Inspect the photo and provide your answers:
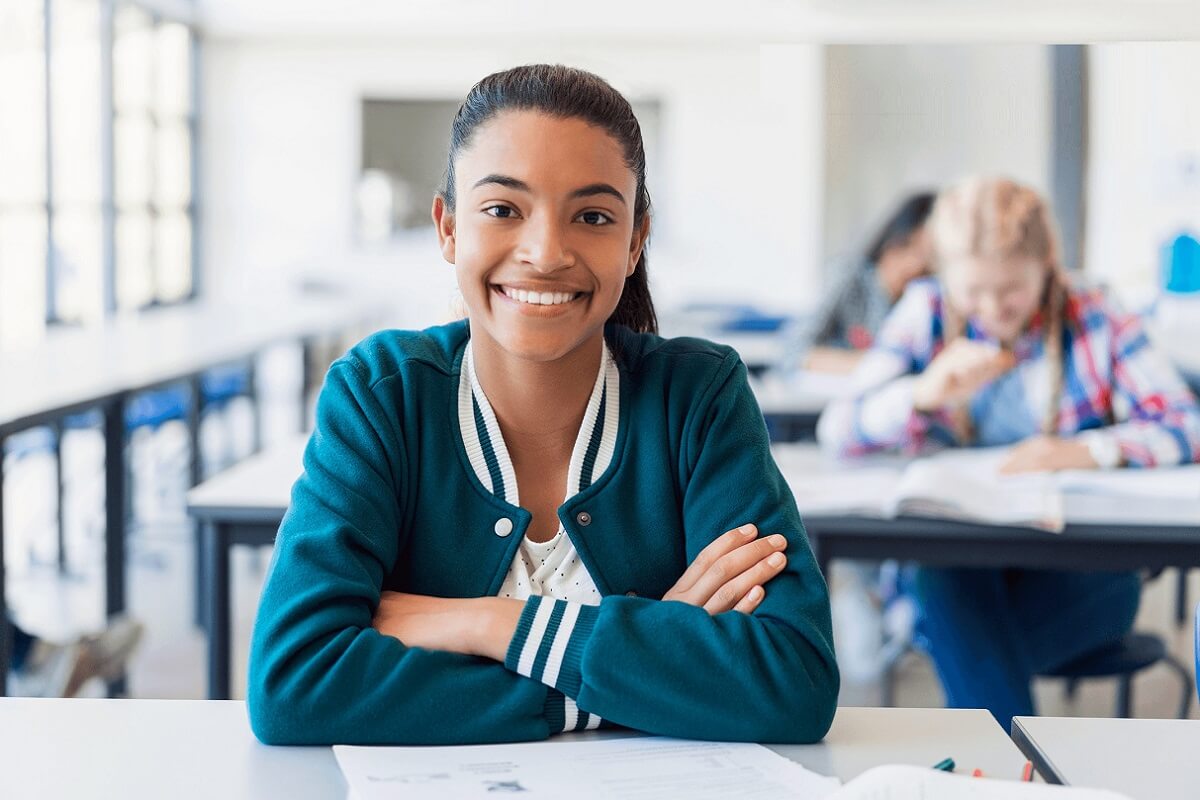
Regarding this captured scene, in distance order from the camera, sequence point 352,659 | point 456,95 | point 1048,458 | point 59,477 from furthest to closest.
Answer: point 456,95
point 59,477
point 1048,458
point 352,659

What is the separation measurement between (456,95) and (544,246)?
836 cm

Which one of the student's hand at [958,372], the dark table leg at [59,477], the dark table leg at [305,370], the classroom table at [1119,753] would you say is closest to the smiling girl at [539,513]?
the classroom table at [1119,753]

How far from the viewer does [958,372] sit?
2.34 m

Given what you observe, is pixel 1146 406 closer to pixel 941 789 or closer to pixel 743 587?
pixel 743 587

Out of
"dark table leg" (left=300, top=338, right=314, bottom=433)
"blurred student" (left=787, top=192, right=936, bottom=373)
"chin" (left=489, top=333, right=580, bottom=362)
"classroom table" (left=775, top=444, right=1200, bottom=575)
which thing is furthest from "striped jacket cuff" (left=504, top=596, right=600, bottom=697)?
"dark table leg" (left=300, top=338, right=314, bottom=433)

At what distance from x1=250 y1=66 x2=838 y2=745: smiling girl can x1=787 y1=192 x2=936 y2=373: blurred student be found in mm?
2691

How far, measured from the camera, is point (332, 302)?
8070mm

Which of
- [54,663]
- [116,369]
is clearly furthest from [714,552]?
[116,369]

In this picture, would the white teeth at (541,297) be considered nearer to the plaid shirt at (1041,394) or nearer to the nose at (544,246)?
the nose at (544,246)

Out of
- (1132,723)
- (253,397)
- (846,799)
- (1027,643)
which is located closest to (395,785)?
(846,799)

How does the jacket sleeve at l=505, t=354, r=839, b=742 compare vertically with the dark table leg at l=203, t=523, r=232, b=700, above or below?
above

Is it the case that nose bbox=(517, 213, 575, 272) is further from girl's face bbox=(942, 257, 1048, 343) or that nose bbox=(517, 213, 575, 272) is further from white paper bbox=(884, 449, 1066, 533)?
girl's face bbox=(942, 257, 1048, 343)

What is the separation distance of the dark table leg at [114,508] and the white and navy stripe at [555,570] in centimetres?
187

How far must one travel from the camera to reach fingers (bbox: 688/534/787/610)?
3.57 ft
